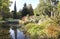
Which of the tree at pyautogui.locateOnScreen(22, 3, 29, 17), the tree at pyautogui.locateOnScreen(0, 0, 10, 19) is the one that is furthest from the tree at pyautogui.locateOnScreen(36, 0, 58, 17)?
the tree at pyautogui.locateOnScreen(0, 0, 10, 19)

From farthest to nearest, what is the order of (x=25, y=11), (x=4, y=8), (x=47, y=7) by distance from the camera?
(x=4, y=8)
(x=25, y=11)
(x=47, y=7)

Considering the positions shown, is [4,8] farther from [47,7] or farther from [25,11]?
[47,7]

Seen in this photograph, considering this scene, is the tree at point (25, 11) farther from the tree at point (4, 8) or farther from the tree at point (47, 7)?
the tree at point (4, 8)

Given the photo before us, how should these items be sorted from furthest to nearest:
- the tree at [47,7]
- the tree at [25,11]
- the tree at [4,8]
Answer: the tree at [4,8] → the tree at [25,11] → the tree at [47,7]

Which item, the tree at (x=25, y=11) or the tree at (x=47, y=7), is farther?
the tree at (x=25, y=11)

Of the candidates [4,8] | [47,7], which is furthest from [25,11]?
[4,8]

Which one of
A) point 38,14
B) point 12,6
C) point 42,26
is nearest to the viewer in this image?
point 42,26

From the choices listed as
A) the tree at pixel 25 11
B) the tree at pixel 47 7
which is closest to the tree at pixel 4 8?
the tree at pixel 25 11

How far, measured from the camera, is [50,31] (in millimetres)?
6270

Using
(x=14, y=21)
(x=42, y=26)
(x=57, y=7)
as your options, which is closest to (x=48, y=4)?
(x=57, y=7)

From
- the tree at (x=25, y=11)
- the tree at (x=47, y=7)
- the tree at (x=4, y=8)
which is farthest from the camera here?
the tree at (x=4, y=8)

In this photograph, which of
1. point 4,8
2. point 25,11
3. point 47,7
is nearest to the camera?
point 47,7

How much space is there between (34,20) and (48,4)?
79cm

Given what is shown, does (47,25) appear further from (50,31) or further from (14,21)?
(14,21)
